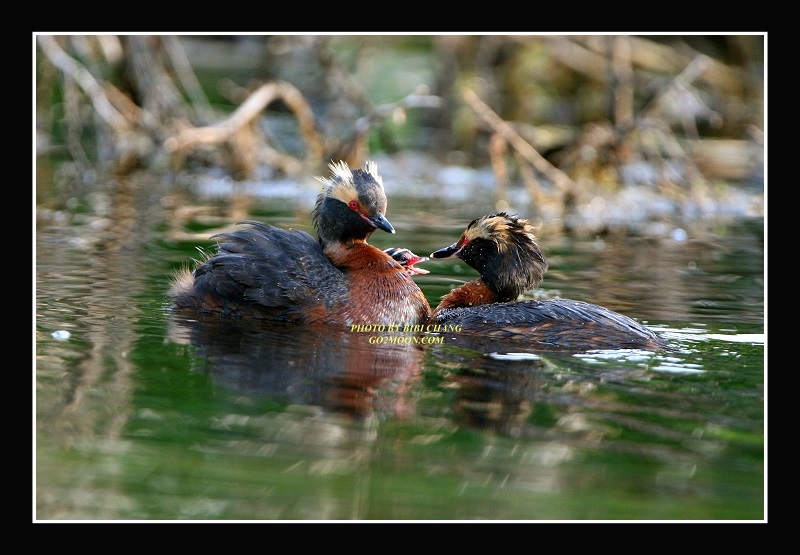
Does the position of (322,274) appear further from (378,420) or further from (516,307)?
(378,420)

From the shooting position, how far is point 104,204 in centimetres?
1514

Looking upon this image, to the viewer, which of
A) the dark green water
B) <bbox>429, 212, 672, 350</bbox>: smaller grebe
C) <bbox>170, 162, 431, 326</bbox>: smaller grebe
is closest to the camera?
the dark green water

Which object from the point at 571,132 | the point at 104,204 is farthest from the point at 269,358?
the point at 571,132

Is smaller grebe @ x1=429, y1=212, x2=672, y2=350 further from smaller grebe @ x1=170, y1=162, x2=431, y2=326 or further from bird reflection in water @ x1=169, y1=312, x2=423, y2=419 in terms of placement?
bird reflection in water @ x1=169, y1=312, x2=423, y2=419

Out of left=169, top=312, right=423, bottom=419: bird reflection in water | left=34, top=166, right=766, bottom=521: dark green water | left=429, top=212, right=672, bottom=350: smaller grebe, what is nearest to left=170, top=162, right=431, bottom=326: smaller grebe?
left=169, top=312, right=423, bottom=419: bird reflection in water

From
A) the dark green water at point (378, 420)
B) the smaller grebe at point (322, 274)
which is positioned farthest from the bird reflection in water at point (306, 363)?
the smaller grebe at point (322, 274)

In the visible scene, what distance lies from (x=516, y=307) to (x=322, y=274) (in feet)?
5.00

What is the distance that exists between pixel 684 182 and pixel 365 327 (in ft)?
31.3

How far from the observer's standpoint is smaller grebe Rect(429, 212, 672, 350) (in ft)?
26.8

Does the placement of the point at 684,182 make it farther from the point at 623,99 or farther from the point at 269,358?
the point at 269,358

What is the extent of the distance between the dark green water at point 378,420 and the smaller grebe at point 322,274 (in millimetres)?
267

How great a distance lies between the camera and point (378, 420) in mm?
6254

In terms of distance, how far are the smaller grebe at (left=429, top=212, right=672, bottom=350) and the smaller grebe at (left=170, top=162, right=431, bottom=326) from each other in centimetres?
45

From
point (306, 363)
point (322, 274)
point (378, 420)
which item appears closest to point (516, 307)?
point (322, 274)
